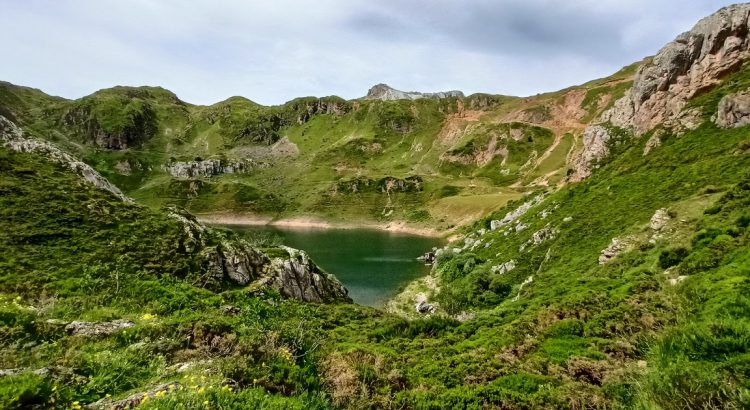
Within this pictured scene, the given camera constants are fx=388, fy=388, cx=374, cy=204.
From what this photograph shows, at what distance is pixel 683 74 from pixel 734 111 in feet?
86.3

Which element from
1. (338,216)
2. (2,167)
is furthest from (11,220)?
(338,216)

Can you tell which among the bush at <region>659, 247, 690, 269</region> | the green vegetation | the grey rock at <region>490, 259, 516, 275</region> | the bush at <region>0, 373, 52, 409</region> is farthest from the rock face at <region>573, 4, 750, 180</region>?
the bush at <region>0, 373, 52, 409</region>

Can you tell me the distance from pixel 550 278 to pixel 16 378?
132ft

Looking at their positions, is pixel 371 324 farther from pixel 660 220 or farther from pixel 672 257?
pixel 660 220

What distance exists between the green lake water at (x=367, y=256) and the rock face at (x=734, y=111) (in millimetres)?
53586

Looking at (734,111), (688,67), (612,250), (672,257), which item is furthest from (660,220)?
(688,67)

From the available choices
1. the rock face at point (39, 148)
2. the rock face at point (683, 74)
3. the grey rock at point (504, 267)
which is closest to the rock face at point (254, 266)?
the rock face at point (39, 148)

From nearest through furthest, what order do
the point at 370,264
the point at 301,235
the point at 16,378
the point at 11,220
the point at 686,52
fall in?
the point at 16,378 → the point at 11,220 → the point at 686,52 → the point at 370,264 → the point at 301,235

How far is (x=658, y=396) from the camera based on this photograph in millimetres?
9023

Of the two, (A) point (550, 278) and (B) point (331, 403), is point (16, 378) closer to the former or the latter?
(B) point (331, 403)

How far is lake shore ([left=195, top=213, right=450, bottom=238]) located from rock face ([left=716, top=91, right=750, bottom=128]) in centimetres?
10743

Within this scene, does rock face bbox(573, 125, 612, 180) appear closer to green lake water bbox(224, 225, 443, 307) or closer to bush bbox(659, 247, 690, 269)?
green lake water bbox(224, 225, 443, 307)

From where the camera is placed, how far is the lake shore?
167 meters

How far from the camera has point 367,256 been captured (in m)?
112
